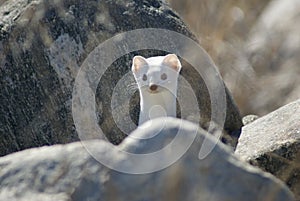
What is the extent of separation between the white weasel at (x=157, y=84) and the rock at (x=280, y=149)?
0.52 meters

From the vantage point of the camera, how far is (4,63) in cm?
559

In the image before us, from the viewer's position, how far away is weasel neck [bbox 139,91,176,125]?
5488 mm

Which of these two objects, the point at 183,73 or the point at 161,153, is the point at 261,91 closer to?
the point at 183,73

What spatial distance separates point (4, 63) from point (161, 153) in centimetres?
283

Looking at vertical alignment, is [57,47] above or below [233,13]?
above

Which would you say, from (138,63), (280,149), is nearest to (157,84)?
(138,63)

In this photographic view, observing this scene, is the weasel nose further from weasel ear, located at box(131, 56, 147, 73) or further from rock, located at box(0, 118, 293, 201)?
rock, located at box(0, 118, 293, 201)

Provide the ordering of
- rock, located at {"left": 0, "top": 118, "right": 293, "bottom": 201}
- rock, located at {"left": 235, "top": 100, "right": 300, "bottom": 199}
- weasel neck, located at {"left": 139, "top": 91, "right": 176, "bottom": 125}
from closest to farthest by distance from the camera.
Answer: rock, located at {"left": 0, "top": 118, "right": 293, "bottom": 201} → rock, located at {"left": 235, "top": 100, "right": 300, "bottom": 199} → weasel neck, located at {"left": 139, "top": 91, "right": 176, "bottom": 125}

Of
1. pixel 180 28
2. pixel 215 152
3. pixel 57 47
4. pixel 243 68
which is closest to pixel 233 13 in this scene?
pixel 243 68

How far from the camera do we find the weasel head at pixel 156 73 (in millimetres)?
5430

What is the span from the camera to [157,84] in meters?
5.43

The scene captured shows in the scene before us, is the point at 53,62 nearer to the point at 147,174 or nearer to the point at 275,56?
the point at 147,174

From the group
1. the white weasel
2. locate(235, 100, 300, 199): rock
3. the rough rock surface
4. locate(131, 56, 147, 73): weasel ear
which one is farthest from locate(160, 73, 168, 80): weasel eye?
locate(235, 100, 300, 199): rock

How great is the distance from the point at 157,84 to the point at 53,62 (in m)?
0.70
